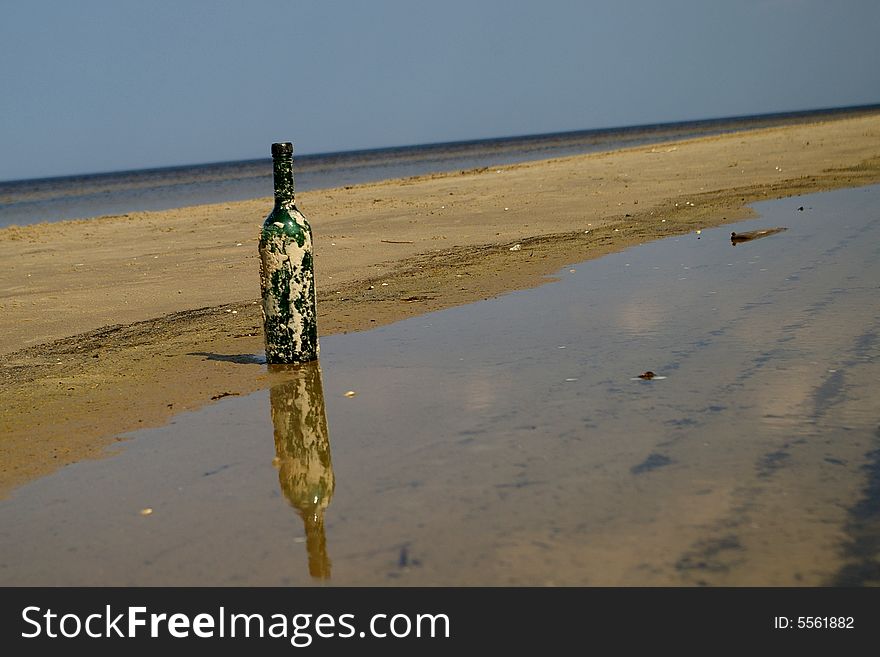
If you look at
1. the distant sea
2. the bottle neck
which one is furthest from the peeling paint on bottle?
the distant sea

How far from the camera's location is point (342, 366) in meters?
4.89

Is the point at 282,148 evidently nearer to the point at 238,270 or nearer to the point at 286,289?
the point at 286,289

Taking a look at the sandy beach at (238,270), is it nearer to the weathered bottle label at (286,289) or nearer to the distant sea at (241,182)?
the weathered bottle label at (286,289)

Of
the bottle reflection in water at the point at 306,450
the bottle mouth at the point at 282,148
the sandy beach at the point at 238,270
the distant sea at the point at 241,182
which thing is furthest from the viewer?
the distant sea at the point at 241,182

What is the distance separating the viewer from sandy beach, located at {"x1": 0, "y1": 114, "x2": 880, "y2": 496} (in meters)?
4.59

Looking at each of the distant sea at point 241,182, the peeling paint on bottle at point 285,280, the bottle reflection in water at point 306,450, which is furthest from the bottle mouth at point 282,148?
the distant sea at point 241,182

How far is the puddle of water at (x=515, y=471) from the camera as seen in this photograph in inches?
101

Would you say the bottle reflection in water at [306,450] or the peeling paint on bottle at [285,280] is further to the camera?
the peeling paint on bottle at [285,280]

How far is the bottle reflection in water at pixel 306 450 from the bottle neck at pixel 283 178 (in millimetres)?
763

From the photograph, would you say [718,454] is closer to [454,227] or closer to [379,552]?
[379,552]

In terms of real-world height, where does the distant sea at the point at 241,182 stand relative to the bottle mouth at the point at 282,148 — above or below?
below

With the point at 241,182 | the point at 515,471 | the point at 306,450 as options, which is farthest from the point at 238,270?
the point at 241,182
